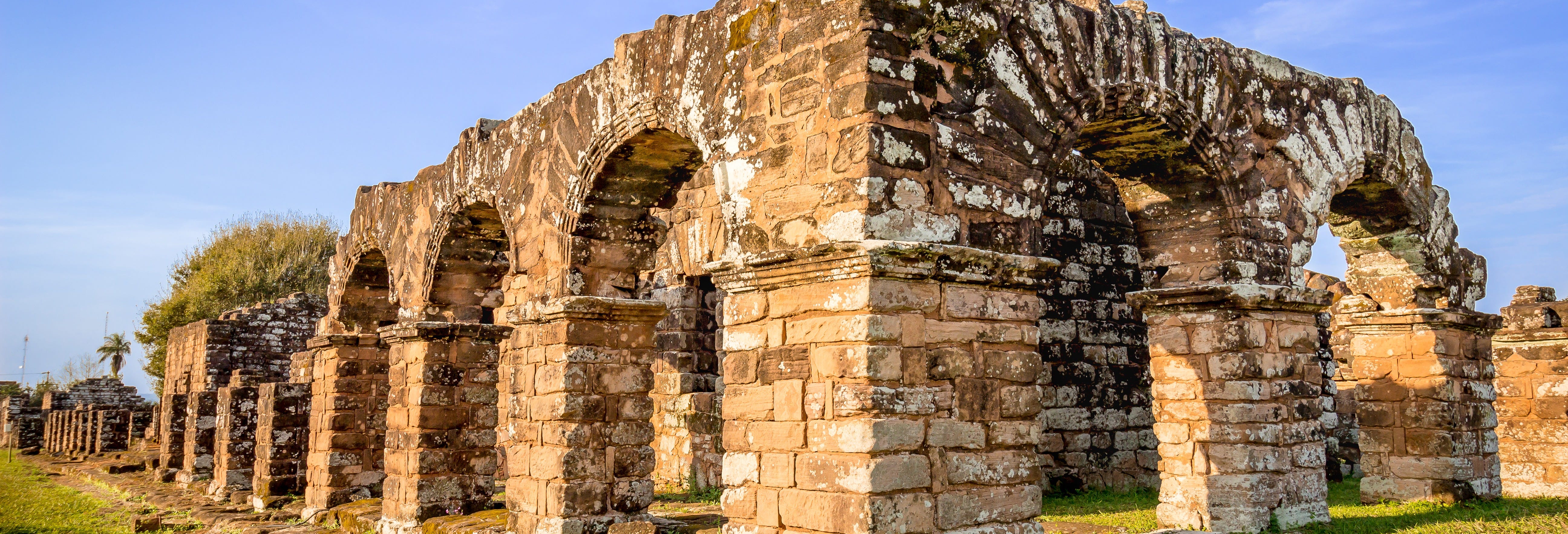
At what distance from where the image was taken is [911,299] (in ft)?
16.3

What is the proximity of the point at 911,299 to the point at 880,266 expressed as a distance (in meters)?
0.27

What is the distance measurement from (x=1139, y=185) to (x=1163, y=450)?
200cm

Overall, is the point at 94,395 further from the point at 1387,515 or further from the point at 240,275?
the point at 1387,515

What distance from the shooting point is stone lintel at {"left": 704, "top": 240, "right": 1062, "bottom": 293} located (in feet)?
15.8

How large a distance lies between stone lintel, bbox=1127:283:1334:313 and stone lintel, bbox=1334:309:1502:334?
7.08 ft

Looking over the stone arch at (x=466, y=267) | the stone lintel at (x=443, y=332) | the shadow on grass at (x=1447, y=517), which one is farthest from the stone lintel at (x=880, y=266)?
the stone arch at (x=466, y=267)

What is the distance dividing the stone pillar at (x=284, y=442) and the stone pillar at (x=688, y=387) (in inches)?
172

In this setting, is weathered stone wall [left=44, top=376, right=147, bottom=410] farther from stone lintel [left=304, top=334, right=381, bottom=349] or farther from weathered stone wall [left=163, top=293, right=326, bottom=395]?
stone lintel [left=304, top=334, right=381, bottom=349]

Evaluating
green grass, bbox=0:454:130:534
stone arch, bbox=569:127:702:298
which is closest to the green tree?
green grass, bbox=0:454:130:534

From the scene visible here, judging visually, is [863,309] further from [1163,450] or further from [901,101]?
[1163,450]

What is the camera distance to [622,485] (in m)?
7.83

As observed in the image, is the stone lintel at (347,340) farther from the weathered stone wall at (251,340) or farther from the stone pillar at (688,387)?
the weathered stone wall at (251,340)

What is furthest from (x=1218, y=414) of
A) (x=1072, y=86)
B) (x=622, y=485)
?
(x=622, y=485)

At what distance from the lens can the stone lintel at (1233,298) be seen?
23.2 ft
